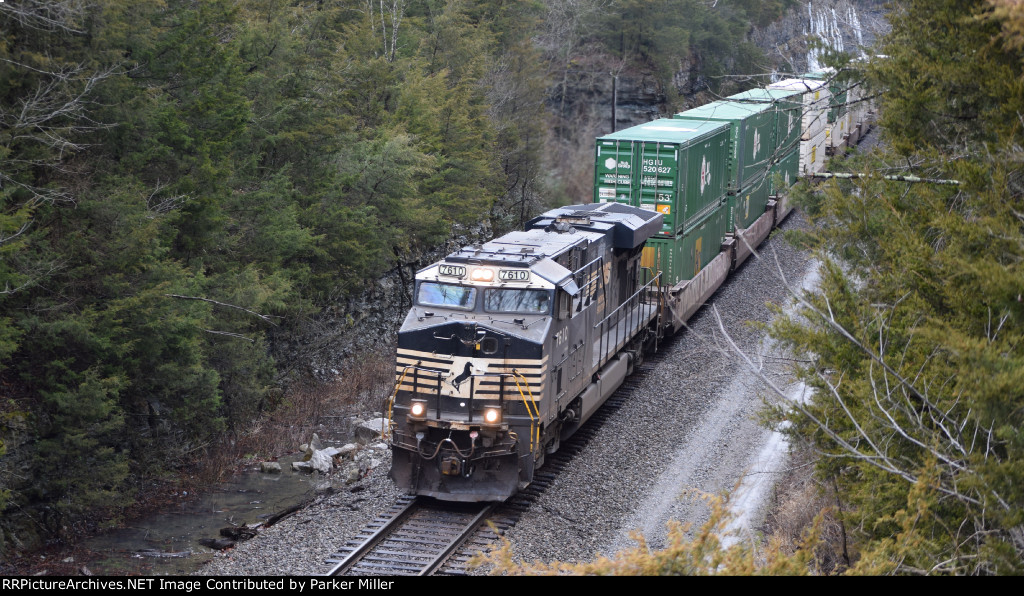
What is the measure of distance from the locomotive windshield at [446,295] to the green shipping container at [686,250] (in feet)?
27.2

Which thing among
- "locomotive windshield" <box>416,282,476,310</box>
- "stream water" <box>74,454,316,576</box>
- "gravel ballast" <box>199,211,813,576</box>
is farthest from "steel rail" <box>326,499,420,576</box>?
"locomotive windshield" <box>416,282,476,310</box>

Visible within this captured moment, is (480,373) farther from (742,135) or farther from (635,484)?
(742,135)

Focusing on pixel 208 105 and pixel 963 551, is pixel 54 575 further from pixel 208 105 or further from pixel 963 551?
pixel 963 551

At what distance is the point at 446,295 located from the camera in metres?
12.9

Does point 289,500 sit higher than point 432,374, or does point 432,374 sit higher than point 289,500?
point 432,374

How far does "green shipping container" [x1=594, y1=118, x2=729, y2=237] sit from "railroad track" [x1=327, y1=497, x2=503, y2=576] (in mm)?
9895

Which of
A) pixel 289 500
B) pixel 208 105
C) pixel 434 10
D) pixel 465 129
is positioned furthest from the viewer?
pixel 434 10

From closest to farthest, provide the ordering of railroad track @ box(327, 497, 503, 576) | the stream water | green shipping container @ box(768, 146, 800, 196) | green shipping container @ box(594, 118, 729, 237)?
railroad track @ box(327, 497, 503, 576) → the stream water → green shipping container @ box(594, 118, 729, 237) → green shipping container @ box(768, 146, 800, 196)

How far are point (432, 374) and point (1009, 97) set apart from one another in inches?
296

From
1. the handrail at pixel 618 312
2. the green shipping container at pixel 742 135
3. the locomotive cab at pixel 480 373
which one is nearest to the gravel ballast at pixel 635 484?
the locomotive cab at pixel 480 373

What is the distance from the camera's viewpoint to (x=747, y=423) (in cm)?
1634

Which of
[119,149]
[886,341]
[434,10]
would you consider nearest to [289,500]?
[119,149]

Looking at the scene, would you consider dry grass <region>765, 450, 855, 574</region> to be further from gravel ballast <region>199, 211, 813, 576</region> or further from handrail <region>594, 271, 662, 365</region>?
handrail <region>594, 271, 662, 365</region>

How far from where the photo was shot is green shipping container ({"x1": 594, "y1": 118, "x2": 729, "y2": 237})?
20.3 metres
